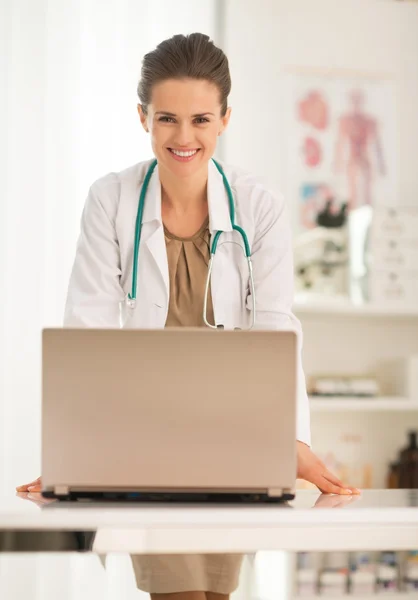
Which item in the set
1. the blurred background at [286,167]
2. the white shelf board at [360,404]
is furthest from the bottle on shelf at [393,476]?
the white shelf board at [360,404]

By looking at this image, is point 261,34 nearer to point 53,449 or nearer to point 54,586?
point 54,586

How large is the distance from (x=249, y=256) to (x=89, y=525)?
31.7 inches

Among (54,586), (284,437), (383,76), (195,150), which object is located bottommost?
(54,586)

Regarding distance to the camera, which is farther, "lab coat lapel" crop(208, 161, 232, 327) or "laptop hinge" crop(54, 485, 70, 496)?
"lab coat lapel" crop(208, 161, 232, 327)

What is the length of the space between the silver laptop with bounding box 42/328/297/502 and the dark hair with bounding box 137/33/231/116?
2.41ft

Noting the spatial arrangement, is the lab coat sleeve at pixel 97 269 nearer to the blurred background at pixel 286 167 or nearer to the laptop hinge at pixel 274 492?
the laptop hinge at pixel 274 492

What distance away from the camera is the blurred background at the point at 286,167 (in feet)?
9.02

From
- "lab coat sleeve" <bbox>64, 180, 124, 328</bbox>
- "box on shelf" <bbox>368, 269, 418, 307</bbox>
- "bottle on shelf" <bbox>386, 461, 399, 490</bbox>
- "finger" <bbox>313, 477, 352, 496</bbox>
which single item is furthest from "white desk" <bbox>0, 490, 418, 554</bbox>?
"bottle on shelf" <bbox>386, 461, 399, 490</bbox>

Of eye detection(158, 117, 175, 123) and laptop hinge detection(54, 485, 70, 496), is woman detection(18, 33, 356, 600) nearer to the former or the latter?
eye detection(158, 117, 175, 123)

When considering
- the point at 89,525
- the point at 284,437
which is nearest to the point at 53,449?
the point at 89,525

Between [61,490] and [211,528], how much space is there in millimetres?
209

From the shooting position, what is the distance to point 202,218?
1668 millimetres

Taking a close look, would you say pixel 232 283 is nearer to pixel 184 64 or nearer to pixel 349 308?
pixel 184 64

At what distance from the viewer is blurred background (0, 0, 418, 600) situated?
275 centimetres
